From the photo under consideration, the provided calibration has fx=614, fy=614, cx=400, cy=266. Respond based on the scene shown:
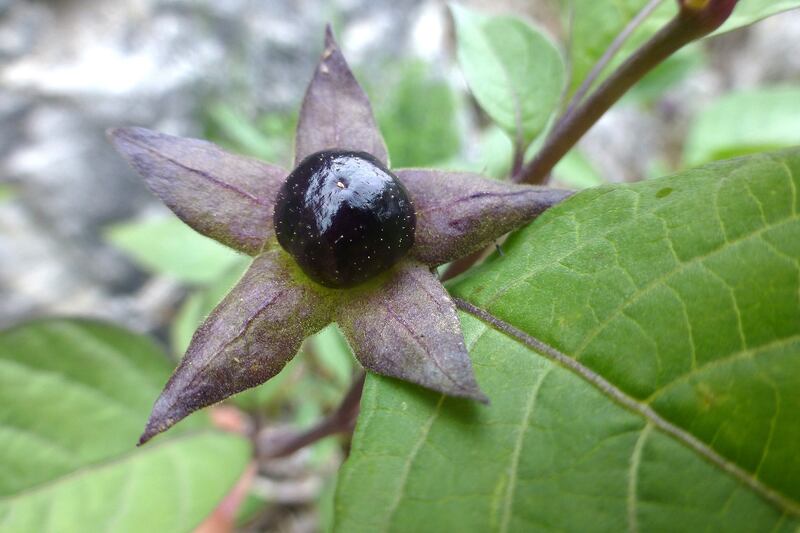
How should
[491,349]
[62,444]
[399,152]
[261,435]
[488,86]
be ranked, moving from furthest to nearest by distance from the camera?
[399,152] → [261,435] → [62,444] → [488,86] → [491,349]

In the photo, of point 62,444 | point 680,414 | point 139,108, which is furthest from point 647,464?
point 139,108

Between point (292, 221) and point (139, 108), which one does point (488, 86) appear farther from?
point (139, 108)

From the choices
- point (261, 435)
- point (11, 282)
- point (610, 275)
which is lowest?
point (11, 282)

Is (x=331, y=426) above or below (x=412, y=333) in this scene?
below

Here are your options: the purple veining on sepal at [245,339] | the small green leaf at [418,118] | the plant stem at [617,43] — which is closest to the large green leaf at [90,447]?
the purple veining on sepal at [245,339]

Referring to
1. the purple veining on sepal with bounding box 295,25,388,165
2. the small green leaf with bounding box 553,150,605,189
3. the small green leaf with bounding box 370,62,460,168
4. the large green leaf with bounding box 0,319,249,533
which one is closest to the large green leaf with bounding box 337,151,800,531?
the purple veining on sepal with bounding box 295,25,388,165

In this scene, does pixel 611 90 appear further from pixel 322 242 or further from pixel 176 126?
pixel 176 126

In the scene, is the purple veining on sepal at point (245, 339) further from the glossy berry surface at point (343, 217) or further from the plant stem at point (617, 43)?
the plant stem at point (617, 43)

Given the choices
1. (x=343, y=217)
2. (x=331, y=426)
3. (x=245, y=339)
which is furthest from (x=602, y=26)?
(x=331, y=426)
